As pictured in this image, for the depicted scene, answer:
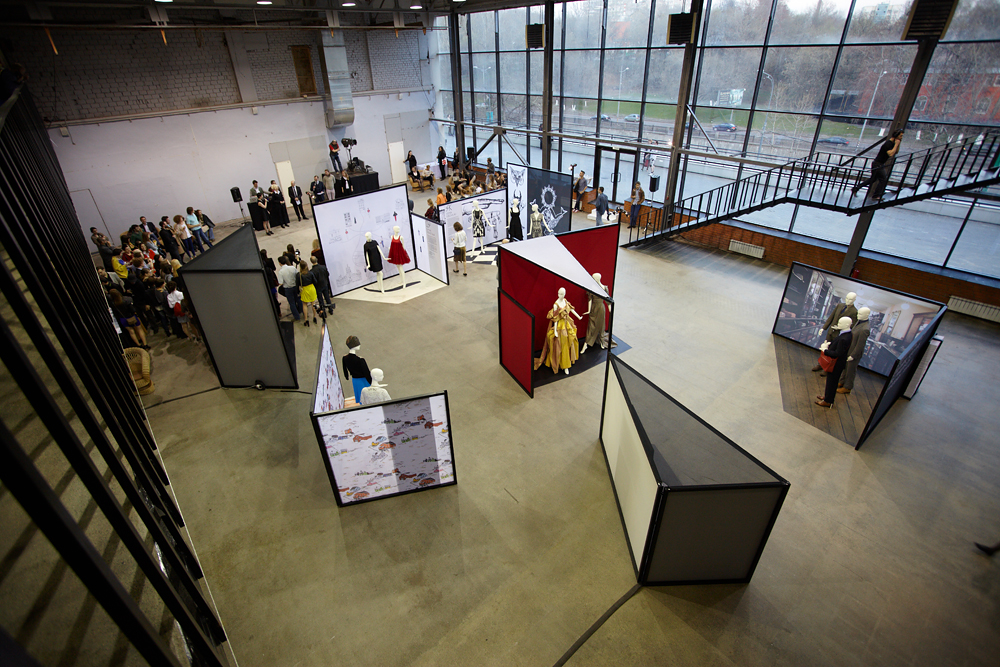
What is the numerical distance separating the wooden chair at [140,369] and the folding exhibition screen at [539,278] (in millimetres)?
5596

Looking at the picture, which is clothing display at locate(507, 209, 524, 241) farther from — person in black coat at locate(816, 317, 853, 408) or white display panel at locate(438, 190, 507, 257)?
person in black coat at locate(816, 317, 853, 408)

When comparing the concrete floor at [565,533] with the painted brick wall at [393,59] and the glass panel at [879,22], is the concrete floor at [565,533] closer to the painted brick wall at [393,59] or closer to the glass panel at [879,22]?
the glass panel at [879,22]

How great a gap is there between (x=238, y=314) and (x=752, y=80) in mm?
11824

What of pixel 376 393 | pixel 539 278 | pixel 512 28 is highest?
pixel 512 28

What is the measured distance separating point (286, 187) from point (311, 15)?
5731 millimetres

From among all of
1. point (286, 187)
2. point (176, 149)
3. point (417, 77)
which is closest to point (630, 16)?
point (417, 77)

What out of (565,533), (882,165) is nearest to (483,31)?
(882,165)

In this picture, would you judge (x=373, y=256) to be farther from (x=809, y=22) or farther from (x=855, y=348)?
(x=809, y=22)

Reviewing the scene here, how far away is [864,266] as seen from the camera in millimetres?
9891

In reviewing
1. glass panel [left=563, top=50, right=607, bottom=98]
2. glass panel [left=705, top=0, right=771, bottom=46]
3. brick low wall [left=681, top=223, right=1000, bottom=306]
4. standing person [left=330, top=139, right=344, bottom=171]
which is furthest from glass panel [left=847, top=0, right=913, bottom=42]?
standing person [left=330, top=139, right=344, bottom=171]

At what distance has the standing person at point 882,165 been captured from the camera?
8.87m

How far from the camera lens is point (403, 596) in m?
4.53

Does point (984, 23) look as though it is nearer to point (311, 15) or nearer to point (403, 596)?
point (403, 596)

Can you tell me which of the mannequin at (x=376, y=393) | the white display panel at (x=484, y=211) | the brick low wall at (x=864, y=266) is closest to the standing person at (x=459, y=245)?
the white display panel at (x=484, y=211)
